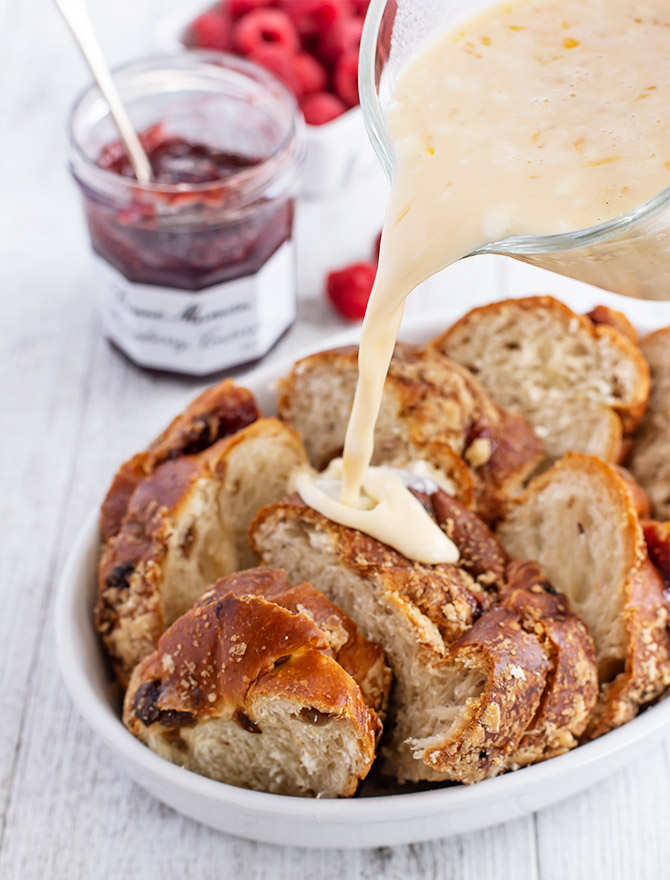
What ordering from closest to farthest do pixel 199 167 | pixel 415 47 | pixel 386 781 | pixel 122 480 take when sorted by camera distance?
pixel 415 47, pixel 386 781, pixel 122 480, pixel 199 167

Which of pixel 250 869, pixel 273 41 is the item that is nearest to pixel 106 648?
pixel 250 869

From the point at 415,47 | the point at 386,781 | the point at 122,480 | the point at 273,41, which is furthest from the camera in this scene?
the point at 273,41

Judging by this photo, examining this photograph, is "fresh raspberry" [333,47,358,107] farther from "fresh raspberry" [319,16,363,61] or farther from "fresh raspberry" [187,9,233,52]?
"fresh raspberry" [187,9,233,52]

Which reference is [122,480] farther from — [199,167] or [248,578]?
[199,167]

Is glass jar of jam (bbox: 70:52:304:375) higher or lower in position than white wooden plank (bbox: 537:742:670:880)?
higher

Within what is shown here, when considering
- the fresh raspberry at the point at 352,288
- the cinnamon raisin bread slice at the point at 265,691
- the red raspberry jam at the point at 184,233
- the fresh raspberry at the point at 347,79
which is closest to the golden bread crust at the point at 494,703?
the cinnamon raisin bread slice at the point at 265,691

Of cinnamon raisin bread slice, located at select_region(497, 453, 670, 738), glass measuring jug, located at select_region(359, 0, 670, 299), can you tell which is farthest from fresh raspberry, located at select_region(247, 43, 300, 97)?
cinnamon raisin bread slice, located at select_region(497, 453, 670, 738)

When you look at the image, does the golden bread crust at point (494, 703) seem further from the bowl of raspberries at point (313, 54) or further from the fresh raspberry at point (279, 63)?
the fresh raspberry at point (279, 63)
